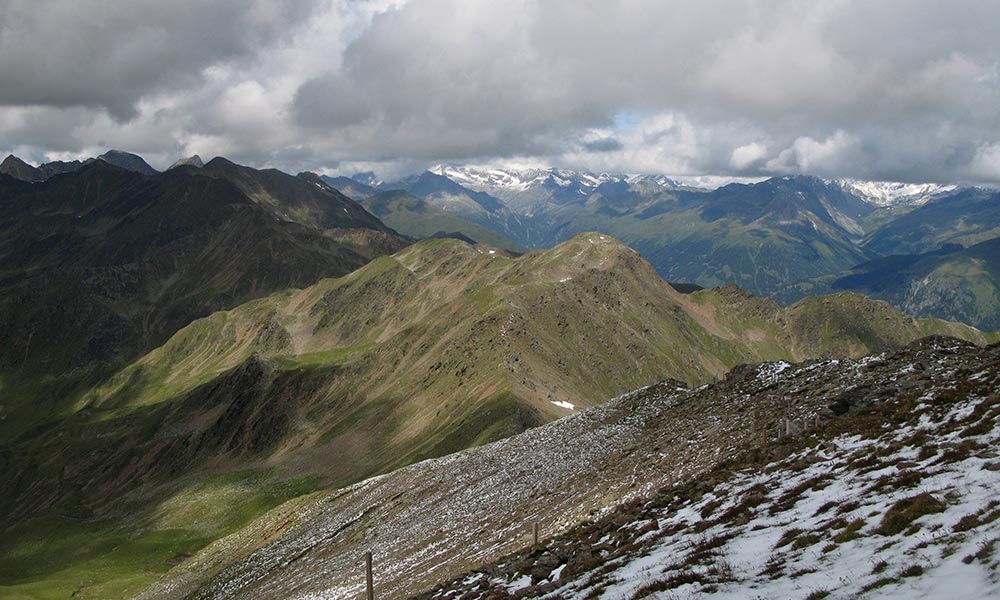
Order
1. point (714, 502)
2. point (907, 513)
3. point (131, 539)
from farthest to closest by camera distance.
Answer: point (131, 539) → point (714, 502) → point (907, 513)

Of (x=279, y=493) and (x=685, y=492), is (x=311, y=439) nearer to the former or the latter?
(x=279, y=493)

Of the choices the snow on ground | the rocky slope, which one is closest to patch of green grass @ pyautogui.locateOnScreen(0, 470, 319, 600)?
the rocky slope

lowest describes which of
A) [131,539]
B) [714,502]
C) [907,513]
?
→ [131,539]

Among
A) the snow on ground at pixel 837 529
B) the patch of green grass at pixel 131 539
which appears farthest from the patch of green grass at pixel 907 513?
the patch of green grass at pixel 131 539

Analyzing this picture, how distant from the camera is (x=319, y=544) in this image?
7312 cm

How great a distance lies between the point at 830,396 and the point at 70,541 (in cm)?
17303

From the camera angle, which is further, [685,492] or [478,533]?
[478,533]

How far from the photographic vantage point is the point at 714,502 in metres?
29.5

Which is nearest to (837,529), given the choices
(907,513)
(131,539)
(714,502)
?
(907,513)

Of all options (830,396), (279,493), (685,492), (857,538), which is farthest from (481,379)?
(857,538)

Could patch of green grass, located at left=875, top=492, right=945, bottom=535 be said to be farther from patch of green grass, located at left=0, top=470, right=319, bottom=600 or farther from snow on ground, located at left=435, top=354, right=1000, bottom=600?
patch of green grass, located at left=0, top=470, right=319, bottom=600

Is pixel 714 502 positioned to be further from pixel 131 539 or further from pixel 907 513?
pixel 131 539

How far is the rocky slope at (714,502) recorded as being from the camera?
1891 cm

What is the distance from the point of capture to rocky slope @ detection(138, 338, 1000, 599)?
62.0ft
